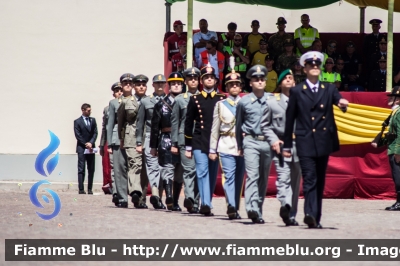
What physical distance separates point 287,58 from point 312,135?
906 centimetres

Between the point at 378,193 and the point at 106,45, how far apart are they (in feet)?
32.6

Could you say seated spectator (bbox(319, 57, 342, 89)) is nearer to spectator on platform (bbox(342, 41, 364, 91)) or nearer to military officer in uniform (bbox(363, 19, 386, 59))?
spectator on platform (bbox(342, 41, 364, 91))

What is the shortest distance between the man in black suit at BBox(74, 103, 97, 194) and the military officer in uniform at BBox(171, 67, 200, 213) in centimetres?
790

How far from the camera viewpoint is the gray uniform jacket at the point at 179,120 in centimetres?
1595

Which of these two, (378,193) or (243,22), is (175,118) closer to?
(378,193)

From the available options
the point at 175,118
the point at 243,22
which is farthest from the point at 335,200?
the point at 243,22

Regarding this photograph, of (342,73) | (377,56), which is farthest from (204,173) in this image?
(377,56)

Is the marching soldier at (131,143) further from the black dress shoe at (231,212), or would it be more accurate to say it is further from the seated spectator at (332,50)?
the seated spectator at (332,50)

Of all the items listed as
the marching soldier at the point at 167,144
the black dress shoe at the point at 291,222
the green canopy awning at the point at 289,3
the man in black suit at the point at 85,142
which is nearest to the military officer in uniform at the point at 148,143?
the marching soldier at the point at 167,144

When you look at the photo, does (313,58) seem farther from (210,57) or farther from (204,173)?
(210,57)

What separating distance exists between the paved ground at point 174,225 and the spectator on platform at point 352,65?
205 inches

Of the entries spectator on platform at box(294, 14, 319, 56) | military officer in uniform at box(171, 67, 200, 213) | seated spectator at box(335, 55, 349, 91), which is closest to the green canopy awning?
spectator on platform at box(294, 14, 319, 56)

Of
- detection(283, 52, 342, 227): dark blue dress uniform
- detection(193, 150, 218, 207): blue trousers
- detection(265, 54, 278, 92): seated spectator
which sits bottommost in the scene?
detection(193, 150, 218, 207): blue trousers

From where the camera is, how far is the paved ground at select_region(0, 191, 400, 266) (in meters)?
12.2
